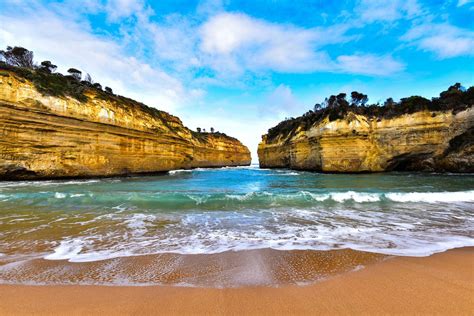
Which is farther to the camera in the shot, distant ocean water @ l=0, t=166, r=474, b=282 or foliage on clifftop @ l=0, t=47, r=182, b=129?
foliage on clifftop @ l=0, t=47, r=182, b=129

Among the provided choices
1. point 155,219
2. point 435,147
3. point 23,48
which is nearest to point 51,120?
point 23,48

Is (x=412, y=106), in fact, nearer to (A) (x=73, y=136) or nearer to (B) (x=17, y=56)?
(A) (x=73, y=136)

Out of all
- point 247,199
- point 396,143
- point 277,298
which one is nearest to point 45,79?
point 247,199

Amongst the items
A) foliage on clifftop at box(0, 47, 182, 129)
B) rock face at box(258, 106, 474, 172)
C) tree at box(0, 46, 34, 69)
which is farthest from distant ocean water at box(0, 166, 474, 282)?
tree at box(0, 46, 34, 69)

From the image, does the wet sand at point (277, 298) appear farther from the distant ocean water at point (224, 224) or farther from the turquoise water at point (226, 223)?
the turquoise water at point (226, 223)

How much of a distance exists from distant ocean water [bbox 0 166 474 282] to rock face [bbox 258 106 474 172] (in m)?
13.9

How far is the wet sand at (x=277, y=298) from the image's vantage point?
206 centimetres

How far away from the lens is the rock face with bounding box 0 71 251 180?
1524 centimetres

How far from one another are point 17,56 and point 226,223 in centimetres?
3004

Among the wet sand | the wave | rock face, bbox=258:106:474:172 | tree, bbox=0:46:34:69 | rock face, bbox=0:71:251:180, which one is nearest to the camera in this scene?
the wet sand

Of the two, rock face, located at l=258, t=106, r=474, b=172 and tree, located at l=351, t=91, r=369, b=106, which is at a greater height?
tree, located at l=351, t=91, r=369, b=106

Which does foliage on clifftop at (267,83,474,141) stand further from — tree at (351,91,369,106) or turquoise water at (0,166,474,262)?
turquoise water at (0,166,474,262)

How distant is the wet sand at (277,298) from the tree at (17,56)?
29.1 metres

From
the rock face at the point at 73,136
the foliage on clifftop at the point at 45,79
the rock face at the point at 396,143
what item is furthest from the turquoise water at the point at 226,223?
the rock face at the point at 396,143
